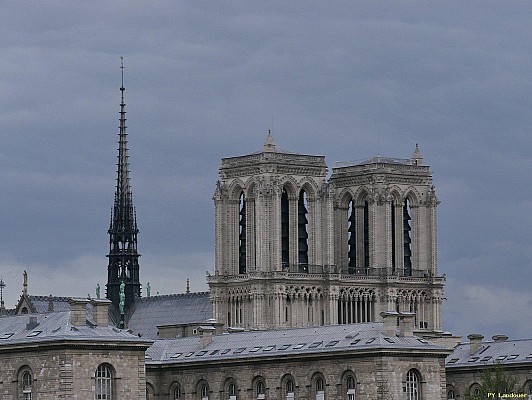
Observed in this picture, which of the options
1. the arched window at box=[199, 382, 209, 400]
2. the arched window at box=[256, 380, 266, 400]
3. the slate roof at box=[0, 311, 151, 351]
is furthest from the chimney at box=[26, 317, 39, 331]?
the arched window at box=[256, 380, 266, 400]

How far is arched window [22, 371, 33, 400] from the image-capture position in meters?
175

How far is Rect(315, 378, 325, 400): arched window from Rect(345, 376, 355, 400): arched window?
220 centimetres

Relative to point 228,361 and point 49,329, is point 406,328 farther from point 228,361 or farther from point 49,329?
point 49,329

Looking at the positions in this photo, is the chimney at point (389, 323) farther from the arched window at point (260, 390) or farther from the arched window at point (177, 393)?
the arched window at point (177, 393)

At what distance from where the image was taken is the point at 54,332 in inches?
6929

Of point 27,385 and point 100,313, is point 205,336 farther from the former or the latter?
point 27,385

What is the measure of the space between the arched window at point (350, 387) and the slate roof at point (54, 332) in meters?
14.7

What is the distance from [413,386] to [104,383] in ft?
71.9

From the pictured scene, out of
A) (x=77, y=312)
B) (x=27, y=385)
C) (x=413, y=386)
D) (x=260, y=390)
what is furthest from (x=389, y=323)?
(x=27, y=385)

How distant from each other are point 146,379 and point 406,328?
66.2ft

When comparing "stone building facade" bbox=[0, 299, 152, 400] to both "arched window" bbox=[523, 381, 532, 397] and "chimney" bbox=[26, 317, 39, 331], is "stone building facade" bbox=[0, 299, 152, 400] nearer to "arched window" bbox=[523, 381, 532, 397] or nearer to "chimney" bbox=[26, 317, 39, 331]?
"chimney" bbox=[26, 317, 39, 331]

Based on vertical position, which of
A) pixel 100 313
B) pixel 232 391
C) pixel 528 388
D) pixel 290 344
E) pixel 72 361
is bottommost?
pixel 72 361

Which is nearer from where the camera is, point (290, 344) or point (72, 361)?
point (72, 361)

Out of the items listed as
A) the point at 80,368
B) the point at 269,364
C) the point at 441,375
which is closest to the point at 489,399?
the point at 441,375
